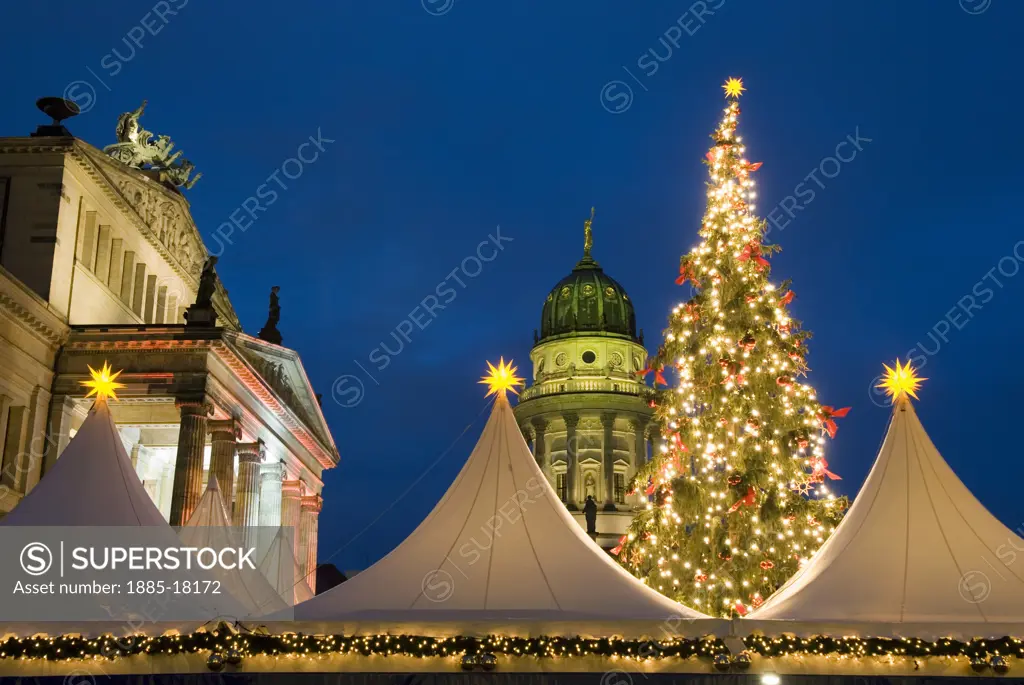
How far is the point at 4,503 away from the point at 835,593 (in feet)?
84.3

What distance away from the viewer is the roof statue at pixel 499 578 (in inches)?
609

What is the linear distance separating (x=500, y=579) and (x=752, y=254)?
27.9 ft

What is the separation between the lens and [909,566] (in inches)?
642

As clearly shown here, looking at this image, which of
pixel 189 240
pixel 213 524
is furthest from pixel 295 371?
pixel 213 524

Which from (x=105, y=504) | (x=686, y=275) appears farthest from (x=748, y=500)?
(x=105, y=504)

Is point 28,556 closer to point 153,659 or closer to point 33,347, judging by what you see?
point 153,659

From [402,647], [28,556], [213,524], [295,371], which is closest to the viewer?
[402,647]

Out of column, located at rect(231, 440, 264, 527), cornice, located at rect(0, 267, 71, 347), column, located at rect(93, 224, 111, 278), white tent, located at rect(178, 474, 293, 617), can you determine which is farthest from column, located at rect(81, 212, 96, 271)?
white tent, located at rect(178, 474, 293, 617)

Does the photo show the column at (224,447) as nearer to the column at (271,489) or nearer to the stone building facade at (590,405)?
the column at (271,489)

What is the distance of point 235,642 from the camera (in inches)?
608

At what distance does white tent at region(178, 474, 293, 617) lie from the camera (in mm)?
20906

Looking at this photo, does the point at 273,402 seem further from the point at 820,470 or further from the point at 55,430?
the point at 820,470

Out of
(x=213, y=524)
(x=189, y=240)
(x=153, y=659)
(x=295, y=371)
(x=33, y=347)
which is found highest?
(x=189, y=240)

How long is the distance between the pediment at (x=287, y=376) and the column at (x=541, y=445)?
37.8 m
